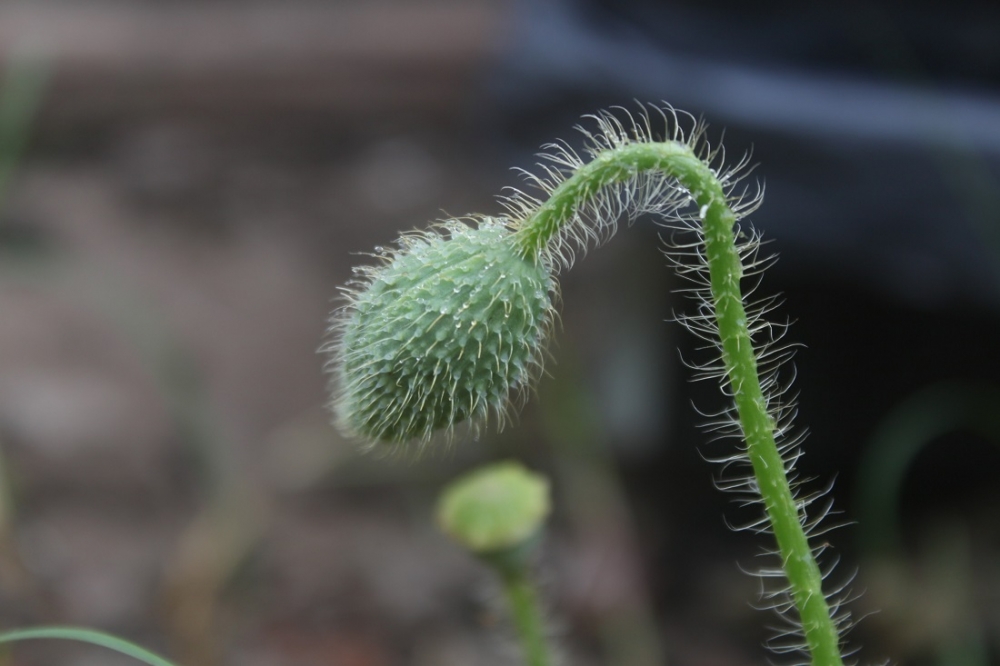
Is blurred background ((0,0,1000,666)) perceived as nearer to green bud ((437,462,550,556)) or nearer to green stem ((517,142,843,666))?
green bud ((437,462,550,556))

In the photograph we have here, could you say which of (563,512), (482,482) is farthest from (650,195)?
(563,512)

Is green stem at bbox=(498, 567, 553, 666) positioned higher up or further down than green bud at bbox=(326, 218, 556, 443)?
further down

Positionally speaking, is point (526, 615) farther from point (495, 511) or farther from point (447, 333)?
point (447, 333)

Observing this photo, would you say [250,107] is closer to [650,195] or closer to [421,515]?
[421,515]

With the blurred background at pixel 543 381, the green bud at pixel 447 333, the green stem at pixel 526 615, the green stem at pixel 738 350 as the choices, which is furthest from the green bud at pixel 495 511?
the blurred background at pixel 543 381

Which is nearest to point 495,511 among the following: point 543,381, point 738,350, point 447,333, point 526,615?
point 526,615

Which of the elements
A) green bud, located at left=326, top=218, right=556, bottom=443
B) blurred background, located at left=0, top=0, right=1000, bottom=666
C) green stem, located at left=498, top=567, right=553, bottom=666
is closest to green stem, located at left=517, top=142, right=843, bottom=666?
green bud, located at left=326, top=218, right=556, bottom=443
